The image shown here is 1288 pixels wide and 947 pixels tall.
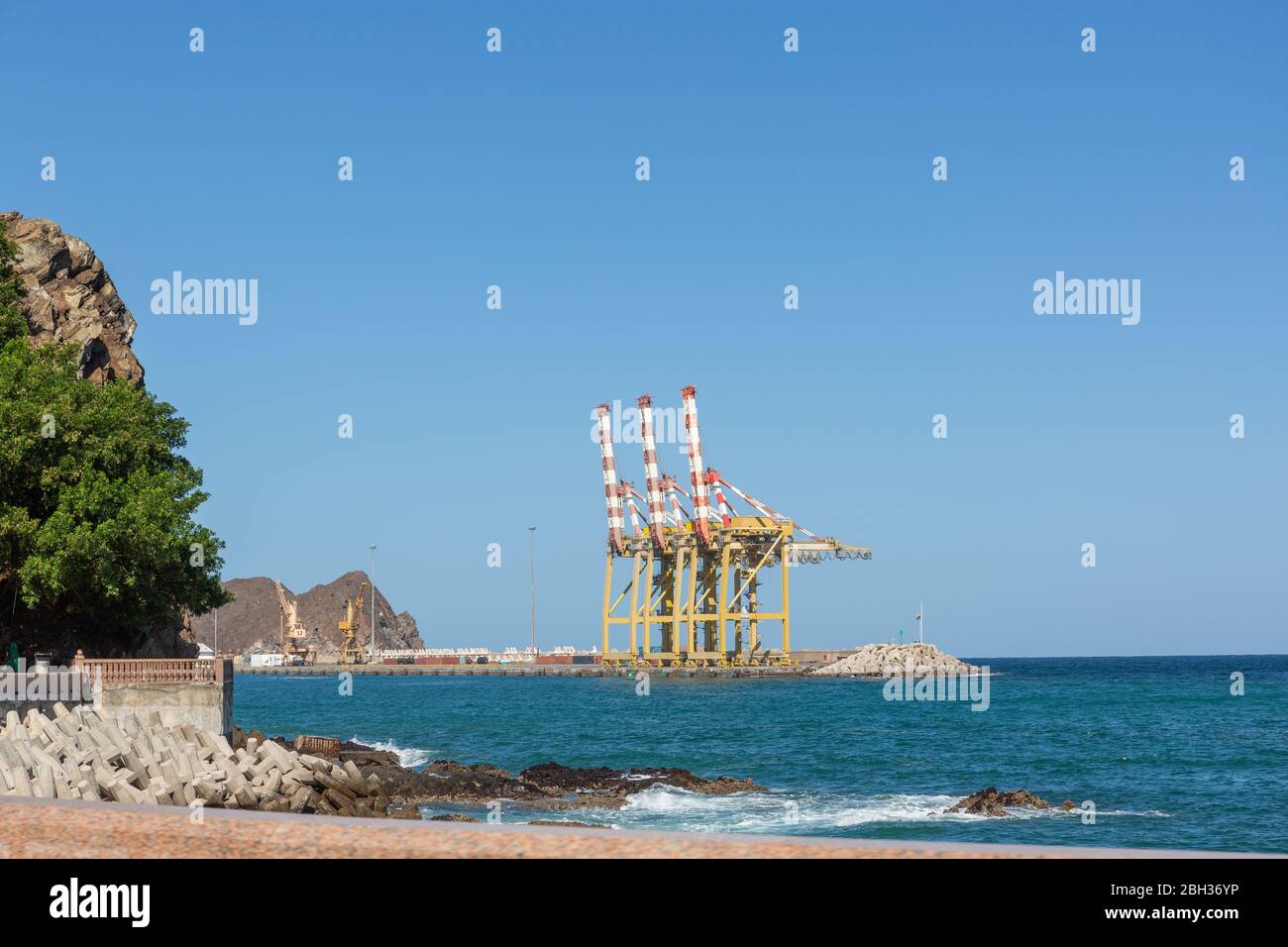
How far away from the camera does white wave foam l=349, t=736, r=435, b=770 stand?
45812mm

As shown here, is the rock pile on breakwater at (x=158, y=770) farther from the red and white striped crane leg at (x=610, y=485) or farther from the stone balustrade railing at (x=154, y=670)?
the red and white striped crane leg at (x=610, y=485)

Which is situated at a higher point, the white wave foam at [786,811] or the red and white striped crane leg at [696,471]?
the red and white striped crane leg at [696,471]

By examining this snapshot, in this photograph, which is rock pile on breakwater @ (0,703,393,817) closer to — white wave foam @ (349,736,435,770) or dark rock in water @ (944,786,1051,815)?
dark rock in water @ (944,786,1051,815)

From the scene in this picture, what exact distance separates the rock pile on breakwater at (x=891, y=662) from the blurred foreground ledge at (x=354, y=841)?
132 meters

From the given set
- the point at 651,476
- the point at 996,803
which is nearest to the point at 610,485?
the point at 651,476

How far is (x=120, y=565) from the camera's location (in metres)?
33.6

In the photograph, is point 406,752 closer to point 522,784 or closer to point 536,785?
point 536,785

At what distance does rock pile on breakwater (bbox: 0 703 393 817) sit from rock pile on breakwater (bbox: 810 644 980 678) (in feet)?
382

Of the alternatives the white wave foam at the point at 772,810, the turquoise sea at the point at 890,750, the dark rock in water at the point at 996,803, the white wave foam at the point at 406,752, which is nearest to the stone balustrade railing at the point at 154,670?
the turquoise sea at the point at 890,750

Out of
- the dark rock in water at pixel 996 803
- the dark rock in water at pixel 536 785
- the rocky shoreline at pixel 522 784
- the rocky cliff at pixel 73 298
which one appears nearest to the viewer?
the dark rock in water at pixel 996 803

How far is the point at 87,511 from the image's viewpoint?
32438 mm

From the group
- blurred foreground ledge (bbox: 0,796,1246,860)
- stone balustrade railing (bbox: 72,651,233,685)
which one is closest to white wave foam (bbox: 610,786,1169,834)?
stone balustrade railing (bbox: 72,651,233,685)

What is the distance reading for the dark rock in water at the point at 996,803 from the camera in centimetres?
3106
